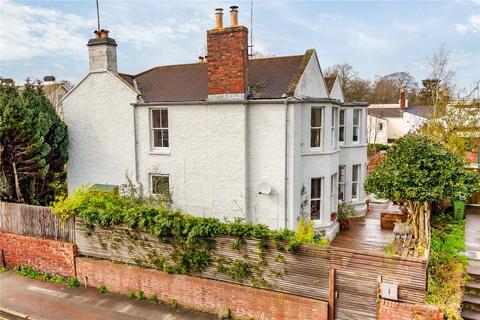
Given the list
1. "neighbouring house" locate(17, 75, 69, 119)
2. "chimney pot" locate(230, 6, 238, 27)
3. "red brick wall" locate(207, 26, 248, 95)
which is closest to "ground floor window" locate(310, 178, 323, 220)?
"red brick wall" locate(207, 26, 248, 95)

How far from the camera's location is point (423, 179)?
1068 centimetres

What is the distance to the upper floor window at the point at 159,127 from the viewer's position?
16891 millimetres

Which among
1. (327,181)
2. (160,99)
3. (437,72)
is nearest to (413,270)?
(327,181)

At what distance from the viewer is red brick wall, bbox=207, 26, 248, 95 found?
576 inches

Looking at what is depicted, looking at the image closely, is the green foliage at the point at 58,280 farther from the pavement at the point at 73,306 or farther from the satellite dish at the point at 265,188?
the satellite dish at the point at 265,188

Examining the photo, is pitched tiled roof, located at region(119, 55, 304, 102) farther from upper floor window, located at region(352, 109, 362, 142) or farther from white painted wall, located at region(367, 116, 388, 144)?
white painted wall, located at region(367, 116, 388, 144)

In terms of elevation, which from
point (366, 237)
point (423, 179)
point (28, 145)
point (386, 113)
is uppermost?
point (386, 113)

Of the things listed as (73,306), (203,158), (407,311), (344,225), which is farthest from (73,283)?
(344,225)

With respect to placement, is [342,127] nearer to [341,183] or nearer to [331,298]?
[341,183]

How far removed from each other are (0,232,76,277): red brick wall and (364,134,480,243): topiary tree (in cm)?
1110

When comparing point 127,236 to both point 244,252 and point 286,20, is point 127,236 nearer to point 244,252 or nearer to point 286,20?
point 244,252

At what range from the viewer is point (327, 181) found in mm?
15812

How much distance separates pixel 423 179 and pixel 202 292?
24.2ft

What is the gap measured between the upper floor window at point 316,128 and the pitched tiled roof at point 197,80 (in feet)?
5.53
